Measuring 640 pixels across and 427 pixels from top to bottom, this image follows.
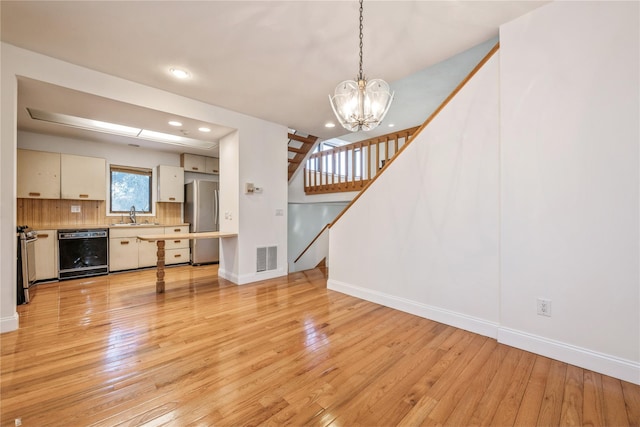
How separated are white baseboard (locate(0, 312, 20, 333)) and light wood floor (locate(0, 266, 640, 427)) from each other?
0.08 metres

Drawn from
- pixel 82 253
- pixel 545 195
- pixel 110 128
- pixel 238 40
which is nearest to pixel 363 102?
pixel 238 40

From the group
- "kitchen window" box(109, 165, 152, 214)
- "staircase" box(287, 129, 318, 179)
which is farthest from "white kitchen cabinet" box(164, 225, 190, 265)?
"staircase" box(287, 129, 318, 179)

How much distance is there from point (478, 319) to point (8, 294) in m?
4.38

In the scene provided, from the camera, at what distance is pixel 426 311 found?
2.79 m

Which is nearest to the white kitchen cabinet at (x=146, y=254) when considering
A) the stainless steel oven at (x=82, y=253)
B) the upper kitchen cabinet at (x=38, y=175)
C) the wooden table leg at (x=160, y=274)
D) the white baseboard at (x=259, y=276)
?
the stainless steel oven at (x=82, y=253)

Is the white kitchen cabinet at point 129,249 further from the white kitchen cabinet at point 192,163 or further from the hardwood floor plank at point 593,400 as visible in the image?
the hardwood floor plank at point 593,400

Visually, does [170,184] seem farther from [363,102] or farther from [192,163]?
[363,102]

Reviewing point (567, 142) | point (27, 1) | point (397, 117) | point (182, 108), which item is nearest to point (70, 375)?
point (27, 1)

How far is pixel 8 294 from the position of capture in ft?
7.94

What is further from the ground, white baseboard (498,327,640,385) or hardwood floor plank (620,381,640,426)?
white baseboard (498,327,640,385)

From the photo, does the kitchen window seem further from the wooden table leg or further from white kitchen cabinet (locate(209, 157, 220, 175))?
the wooden table leg

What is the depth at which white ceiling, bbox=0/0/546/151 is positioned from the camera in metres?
2.03

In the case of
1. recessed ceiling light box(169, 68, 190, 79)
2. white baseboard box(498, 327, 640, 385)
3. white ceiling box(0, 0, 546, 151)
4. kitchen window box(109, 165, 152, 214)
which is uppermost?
white ceiling box(0, 0, 546, 151)

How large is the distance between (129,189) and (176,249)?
1.59m
